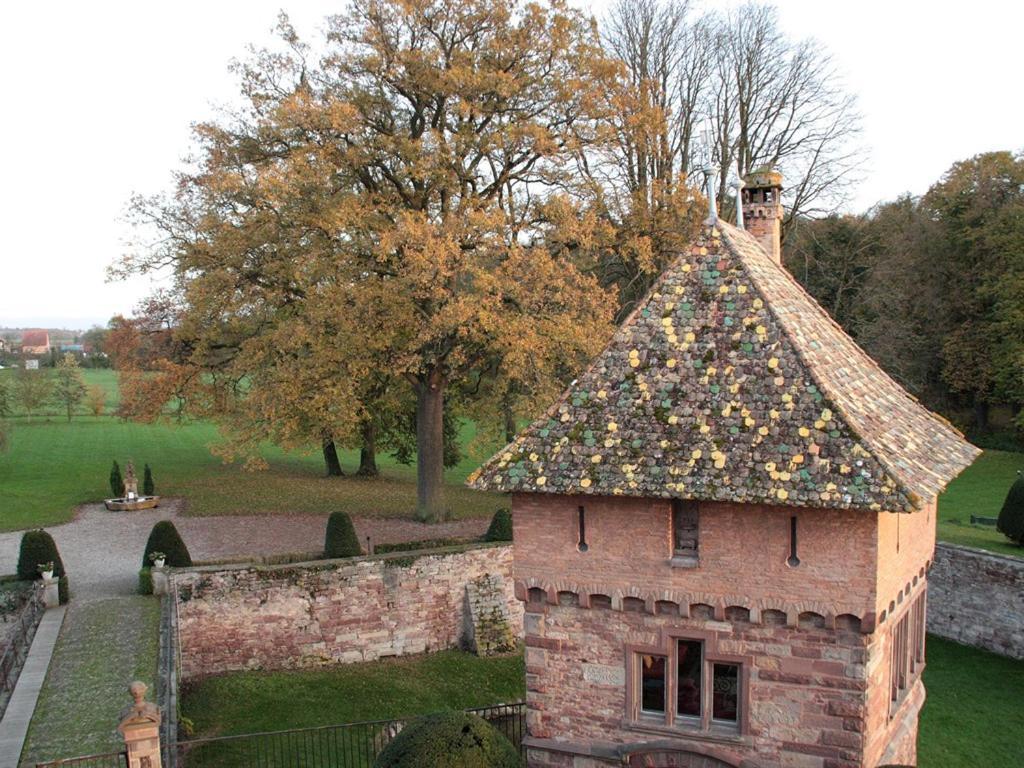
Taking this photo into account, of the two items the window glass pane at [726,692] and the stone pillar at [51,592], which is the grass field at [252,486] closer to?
the stone pillar at [51,592]

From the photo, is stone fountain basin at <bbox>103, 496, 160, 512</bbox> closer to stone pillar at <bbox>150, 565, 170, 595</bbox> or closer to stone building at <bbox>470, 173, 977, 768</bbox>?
stone pillar at <bbox>150, 565, 170, 595</bbox>

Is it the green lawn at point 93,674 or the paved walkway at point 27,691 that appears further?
the green lawn at point 93,674

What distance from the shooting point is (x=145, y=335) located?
30297mm

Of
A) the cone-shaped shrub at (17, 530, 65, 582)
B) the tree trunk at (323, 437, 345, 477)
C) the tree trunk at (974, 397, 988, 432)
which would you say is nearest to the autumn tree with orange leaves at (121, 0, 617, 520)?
the cone-shaped shrub at (17, 530, 65, 582)

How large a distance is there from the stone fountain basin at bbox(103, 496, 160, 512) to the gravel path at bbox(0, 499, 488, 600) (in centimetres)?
33

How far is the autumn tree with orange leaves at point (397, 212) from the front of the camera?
2267 cm

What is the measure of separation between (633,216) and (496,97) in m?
5.38

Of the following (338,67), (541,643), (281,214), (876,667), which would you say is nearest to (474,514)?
(281,214)

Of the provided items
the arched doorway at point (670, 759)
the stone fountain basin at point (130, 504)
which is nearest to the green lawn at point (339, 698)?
the arched doorway at point (670, 759)

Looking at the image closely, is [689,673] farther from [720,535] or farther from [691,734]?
[720,535]

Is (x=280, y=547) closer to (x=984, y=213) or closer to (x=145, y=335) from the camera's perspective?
(x=145, y=335)

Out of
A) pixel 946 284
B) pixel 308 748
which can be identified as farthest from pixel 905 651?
pixel 946 284

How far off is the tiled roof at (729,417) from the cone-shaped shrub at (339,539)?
34.7ft

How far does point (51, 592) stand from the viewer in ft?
66.1
